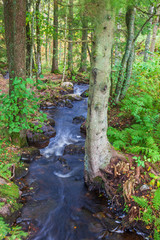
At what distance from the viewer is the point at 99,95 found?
13.5 ft

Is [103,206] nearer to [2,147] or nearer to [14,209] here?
[14,209]

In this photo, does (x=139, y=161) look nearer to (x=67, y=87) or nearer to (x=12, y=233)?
(x=12, y=233)

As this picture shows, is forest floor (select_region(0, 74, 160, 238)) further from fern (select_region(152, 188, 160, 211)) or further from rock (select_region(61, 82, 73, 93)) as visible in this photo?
rock (select_region(61, 82, 73, 93))

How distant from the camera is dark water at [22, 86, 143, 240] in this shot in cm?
398

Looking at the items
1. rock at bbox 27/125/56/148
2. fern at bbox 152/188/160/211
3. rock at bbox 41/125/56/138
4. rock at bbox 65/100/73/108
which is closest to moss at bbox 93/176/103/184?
fern at bbox 152/188/160/211

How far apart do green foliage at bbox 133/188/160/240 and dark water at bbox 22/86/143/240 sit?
1.51ft

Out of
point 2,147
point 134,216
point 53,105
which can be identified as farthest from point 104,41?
point 53,105

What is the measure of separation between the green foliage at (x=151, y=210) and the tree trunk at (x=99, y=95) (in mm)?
1339

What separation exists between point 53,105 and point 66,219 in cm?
858

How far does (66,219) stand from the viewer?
4.40 metres

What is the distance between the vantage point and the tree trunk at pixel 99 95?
3719 millimetres

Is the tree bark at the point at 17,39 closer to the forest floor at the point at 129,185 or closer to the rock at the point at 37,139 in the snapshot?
the rock at the point at 37,139

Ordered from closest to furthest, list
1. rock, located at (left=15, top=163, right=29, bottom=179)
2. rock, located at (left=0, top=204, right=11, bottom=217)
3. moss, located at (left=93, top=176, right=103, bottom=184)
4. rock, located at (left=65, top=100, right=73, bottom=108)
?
rock, located at (left=0, top=204, right=11, bottom=217) → moss, located at (left=93, top=176, right=103, bottom=184) → rock, located at (left=15, top=163, right=29, bottom=179) → rock, located at (left=65, top=100, right=73, bottom=108)

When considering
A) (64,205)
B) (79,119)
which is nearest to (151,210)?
(64,205)
